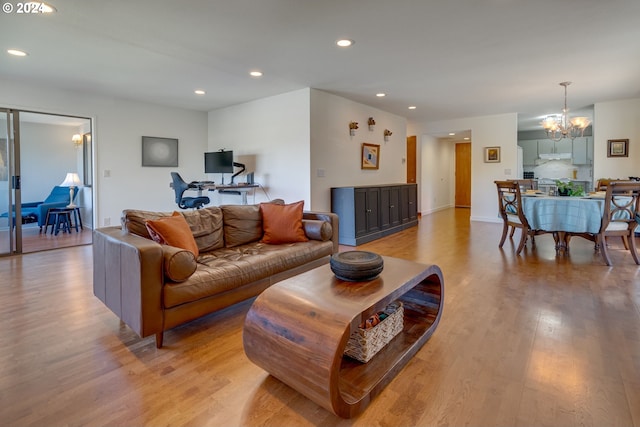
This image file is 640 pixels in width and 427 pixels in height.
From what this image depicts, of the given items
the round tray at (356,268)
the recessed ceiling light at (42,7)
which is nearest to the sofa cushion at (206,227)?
the round tray at (356,268)

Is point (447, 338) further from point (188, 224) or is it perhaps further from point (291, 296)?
point (188, 224)

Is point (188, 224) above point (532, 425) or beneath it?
above

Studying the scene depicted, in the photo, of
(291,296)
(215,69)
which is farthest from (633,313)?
(215,69)

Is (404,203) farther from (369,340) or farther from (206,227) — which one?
(369,340)

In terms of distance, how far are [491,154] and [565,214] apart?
3604mm

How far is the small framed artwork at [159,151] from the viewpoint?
5.98 meters

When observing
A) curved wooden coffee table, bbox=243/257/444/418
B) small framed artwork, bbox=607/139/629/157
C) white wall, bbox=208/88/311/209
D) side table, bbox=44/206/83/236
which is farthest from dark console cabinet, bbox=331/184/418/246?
side table, bbox=44/206/83/236

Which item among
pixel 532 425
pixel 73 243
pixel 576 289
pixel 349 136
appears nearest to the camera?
pixel 532 425

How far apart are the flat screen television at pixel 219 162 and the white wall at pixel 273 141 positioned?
30cm

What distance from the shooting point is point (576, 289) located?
3.02m

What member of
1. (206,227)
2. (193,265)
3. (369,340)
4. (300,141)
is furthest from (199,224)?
(300,141)

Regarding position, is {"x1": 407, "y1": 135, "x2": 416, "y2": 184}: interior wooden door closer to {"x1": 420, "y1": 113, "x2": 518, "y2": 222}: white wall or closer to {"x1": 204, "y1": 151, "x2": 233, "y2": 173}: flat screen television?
{"x1": 420, "y1": 113, "x2": 518, "y2": 222}: white wall

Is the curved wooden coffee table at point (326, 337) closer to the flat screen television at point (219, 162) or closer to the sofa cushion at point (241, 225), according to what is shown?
the sofa cushion at point (241, 225)

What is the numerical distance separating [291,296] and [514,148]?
6.98 m
